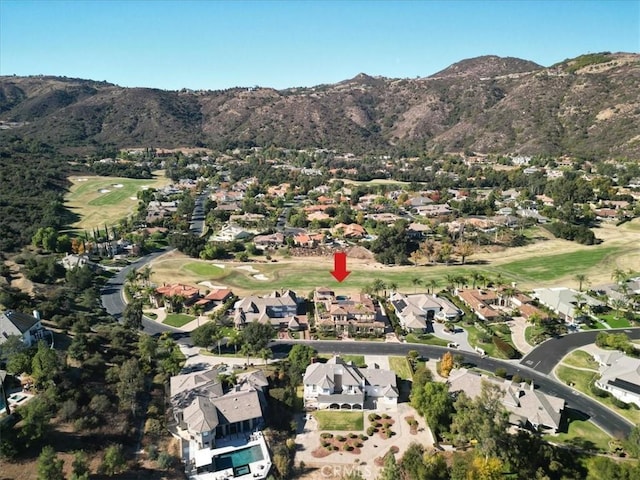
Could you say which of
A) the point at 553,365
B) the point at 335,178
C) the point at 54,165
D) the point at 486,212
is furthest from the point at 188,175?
the point at 553,365

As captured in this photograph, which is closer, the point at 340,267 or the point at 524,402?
the point at 524,402

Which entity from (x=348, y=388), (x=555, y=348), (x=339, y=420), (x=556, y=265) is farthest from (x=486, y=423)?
(x=556, y=265)

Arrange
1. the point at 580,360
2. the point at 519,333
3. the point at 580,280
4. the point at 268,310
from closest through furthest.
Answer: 1. the point at 580,360
2. the point at 519,333
3. the point at 268,310
4. the point at 580,280

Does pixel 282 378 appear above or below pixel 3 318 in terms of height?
below

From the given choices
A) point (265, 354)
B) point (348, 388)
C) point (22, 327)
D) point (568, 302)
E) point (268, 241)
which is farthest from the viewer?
point (268, 241)

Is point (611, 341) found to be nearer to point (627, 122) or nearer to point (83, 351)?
point (83, 351)

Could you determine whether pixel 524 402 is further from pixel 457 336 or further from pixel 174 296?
pixel 174 296
